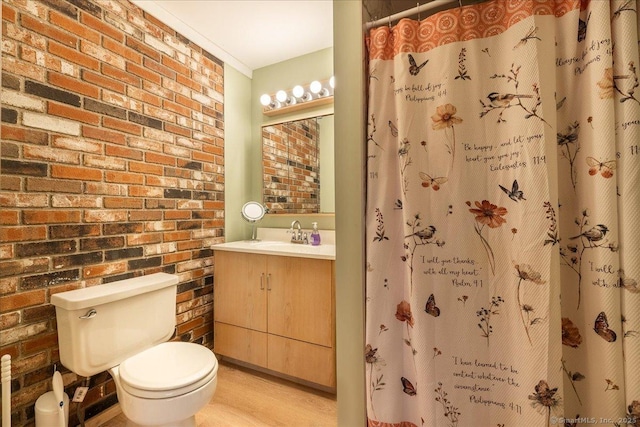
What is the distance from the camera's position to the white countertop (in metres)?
1.73

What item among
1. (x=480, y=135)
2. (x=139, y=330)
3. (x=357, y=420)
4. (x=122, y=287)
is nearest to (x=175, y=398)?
(x=139, y=330)

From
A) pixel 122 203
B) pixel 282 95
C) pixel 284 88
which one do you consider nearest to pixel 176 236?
pixel 122 203

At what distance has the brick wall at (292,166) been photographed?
2.33 meters

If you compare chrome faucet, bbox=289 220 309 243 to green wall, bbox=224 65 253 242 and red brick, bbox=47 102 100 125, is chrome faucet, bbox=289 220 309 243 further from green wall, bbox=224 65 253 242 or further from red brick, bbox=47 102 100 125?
red brick, bbox=47 102 100 125

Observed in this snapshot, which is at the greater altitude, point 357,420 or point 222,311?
point 222,311

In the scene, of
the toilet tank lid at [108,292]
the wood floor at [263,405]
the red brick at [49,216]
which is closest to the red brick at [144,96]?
the red brick at [49,216]

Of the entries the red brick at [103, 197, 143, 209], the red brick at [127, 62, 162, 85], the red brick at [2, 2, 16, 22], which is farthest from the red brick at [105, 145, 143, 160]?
the red brick at [2, 2, 16, 22]

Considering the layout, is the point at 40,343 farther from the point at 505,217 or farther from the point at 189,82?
the point at 505,217

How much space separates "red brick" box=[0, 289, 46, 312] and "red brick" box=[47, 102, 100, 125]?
87cm

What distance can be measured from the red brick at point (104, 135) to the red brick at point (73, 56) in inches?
13.2

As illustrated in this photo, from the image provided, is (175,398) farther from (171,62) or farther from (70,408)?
(171,62)

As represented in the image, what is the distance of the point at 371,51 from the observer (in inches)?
44.4

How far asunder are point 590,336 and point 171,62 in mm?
2621

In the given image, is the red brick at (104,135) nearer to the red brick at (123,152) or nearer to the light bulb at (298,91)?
the red brick at (123,152)
